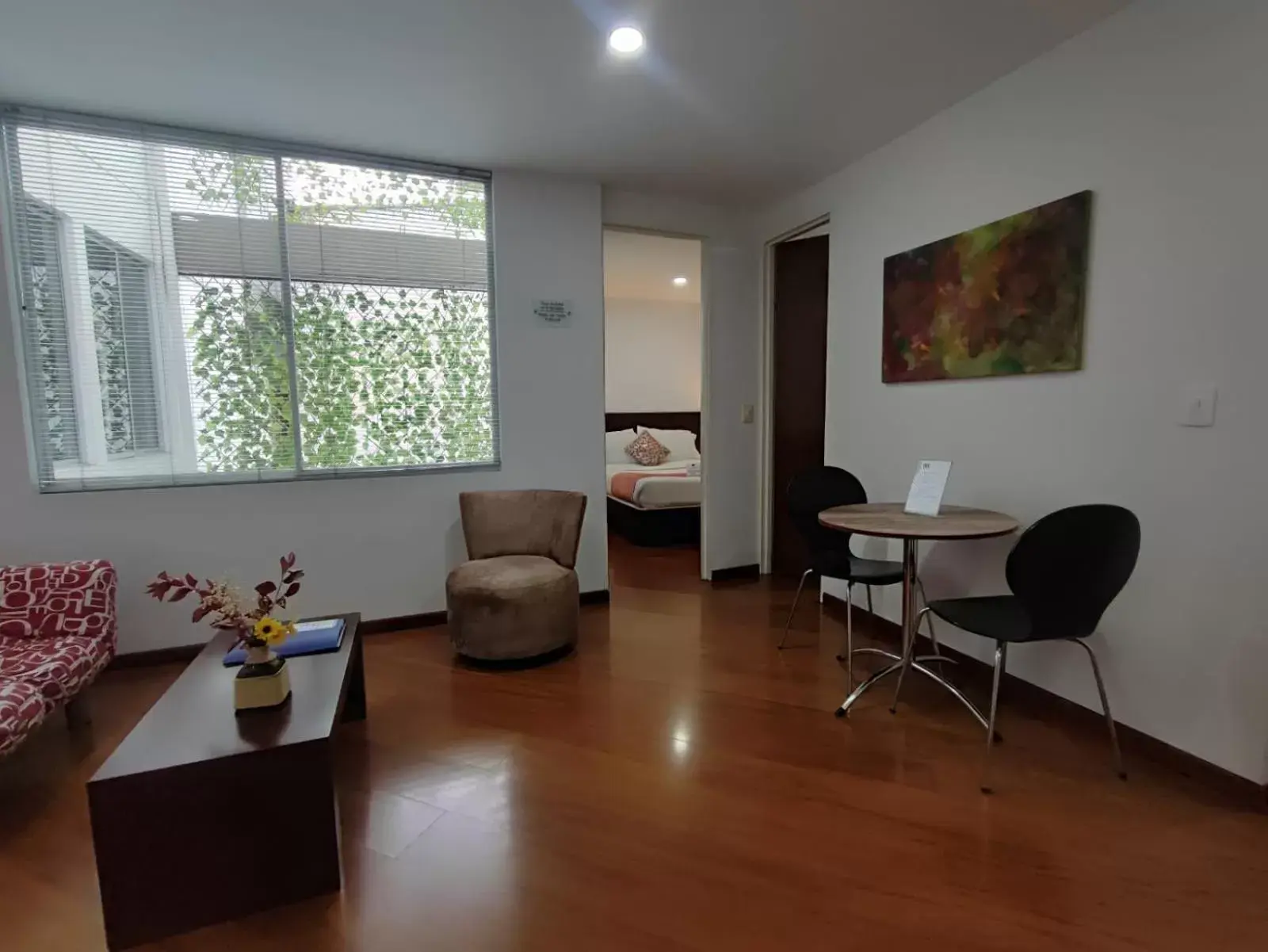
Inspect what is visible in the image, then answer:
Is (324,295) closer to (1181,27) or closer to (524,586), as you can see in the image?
(524,586)

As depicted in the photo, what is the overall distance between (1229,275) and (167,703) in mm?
3405

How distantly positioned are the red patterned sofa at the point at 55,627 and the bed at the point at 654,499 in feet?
11.9

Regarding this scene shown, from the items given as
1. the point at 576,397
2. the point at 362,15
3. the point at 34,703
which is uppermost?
the point at 362,15

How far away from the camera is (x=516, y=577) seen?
3.05 metres

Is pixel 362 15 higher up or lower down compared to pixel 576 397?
higher up

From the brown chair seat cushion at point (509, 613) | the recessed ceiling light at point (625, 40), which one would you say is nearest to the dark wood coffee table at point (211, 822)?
the brown chair seat cushion at point (509, 613)

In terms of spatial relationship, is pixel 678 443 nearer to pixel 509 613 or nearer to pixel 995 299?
pixel 509 613

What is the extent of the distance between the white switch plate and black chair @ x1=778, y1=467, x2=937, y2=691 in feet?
3.78

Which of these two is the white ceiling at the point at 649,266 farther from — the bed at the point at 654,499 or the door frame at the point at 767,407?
the bed at the point at 654,499

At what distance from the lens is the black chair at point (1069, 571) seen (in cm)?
Answer: 190

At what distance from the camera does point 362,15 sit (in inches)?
83.8

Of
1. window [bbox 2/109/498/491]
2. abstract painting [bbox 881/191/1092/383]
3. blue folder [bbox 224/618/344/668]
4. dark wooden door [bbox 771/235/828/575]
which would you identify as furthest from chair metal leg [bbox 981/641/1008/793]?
window [bbox 2/109/498/491]

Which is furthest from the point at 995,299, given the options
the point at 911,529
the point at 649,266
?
the point at 649,266

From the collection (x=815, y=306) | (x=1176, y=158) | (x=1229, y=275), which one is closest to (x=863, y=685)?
(x=1229, y=275)
